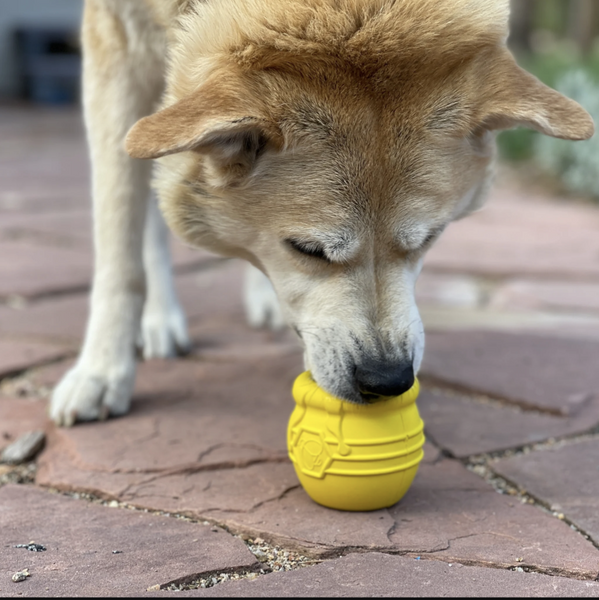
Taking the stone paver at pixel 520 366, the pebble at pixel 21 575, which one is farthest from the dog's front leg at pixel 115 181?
the stone paver at pixel 520 366

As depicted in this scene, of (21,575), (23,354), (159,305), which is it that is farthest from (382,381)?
(23,354)

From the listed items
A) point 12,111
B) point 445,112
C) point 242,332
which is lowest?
point 12,111

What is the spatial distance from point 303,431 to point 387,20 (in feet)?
3.28

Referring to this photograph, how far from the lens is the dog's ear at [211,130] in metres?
1.80

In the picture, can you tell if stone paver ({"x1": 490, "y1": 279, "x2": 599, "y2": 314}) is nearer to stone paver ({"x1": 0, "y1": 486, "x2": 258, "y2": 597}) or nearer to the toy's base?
the toy's base

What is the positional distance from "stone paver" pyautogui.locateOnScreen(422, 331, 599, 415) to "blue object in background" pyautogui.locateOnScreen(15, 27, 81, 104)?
12.7 meters

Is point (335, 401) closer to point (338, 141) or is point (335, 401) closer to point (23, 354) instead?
point (338, 141)

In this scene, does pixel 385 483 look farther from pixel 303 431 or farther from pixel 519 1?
pixel 519 1

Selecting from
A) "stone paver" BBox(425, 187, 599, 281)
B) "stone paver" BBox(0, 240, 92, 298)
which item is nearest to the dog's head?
"stone paver" BBox(425, 187, 599, 281)

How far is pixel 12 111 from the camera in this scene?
12.8 m

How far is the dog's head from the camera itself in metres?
2.01

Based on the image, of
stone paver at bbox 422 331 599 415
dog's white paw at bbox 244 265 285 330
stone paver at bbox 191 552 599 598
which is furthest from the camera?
dog's white paw at bbox 244 265 285 330

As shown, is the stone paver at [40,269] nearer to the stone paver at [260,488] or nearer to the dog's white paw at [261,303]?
the dog's white paw at [261,303]

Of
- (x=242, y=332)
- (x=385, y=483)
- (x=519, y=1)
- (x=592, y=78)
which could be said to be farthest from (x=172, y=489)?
(x=519, y=1)
